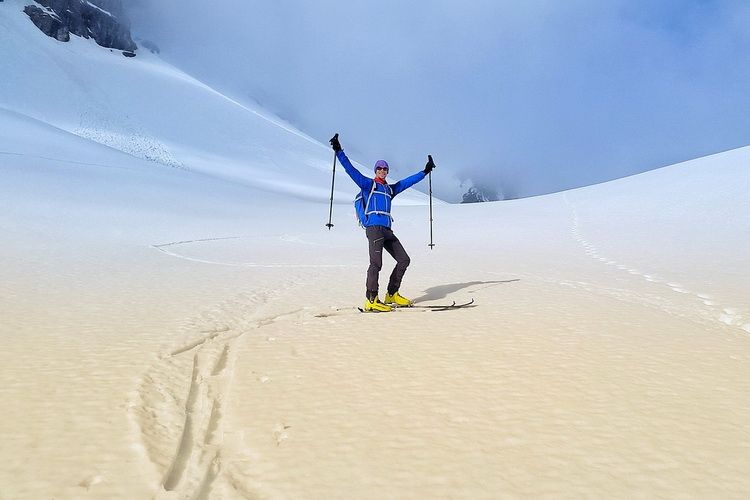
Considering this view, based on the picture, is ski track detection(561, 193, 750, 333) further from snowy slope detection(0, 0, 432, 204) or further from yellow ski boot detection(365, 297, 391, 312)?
snowy slope detection(0, 0, 432, 204)

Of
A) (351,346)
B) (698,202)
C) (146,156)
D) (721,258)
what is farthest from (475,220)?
(146,156)

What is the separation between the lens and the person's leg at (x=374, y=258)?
19.7 feet

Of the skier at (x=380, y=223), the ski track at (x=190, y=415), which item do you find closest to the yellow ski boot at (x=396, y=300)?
the skier at (x=380, y=223)

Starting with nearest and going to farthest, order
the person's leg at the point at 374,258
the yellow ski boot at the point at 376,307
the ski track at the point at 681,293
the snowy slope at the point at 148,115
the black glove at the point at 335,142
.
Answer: the ski track at the point at 681,293 → the yellow ski boot at the point at 376,307 → the person's leg at the point at 374,258 → the black glove at the point at 335,142 → the snowy slope at the point at 148,115

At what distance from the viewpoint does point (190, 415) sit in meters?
2.76

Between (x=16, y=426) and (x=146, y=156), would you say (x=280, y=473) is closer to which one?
(x=16, y=426)

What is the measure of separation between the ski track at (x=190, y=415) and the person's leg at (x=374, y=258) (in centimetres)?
188

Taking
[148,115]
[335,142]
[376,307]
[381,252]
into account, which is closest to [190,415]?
[376,307]

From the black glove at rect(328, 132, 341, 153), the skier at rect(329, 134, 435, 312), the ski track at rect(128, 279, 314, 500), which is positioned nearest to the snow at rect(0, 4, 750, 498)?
the ski track at rect(128, 279, 314, 500)

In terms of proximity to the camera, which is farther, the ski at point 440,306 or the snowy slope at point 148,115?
the snowy slope at point 148,115

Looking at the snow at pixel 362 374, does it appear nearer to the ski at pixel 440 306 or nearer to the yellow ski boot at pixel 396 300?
the ski at pixel 440 306

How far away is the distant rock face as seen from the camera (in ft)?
293

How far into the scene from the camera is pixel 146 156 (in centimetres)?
5506

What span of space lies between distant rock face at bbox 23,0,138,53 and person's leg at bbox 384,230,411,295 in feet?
363
